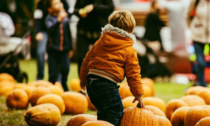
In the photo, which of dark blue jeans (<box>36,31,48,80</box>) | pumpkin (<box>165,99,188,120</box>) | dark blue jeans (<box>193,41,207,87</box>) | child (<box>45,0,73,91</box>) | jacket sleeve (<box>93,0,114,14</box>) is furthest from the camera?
dark blue jeans (<box>36,31,48,80</box>)

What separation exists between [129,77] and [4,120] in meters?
1.40

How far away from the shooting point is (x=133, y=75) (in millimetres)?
3066

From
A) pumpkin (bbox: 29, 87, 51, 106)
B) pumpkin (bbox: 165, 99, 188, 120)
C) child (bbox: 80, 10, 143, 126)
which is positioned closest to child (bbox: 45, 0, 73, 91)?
pumpkin (bbox: 29, 87, 51, 106)

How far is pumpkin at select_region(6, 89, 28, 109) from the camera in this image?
4.61 m

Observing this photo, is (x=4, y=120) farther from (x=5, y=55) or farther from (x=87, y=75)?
(x=5, y=55)

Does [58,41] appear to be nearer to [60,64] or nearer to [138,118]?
[60,64]

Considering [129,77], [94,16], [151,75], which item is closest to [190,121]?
[129,77]

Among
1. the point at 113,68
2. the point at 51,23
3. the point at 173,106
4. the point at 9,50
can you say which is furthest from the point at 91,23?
the point at 113,68

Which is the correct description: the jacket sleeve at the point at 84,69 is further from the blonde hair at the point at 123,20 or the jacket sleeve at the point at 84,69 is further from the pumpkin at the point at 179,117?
the pumpkin at the point at 179,117

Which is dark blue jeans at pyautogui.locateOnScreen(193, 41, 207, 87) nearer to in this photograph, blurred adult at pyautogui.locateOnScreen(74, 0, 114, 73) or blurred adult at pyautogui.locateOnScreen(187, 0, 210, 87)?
blurred adult at pyautogui.locateOnScreen(187, 0, 210, 87)

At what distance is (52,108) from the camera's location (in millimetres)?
3676

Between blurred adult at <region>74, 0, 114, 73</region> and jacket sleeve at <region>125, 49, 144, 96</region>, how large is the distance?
107 inches

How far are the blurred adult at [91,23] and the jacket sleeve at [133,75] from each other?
2708 millimetres

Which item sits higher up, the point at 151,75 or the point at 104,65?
the point at 104,65
